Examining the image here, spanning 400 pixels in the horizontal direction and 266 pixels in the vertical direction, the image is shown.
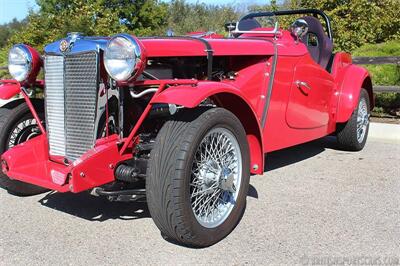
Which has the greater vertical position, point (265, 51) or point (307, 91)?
point (265, 51)

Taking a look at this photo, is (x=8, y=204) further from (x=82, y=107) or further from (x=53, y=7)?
(x=53, y=7)

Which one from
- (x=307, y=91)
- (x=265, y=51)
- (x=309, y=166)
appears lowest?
(x=309, y=166)

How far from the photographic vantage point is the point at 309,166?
5.47 meters

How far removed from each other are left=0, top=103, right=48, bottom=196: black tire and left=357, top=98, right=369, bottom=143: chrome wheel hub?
3.92 m

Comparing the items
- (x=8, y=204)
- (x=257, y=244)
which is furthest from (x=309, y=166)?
(x=8, y=204)

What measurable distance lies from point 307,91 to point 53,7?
27.0 metres

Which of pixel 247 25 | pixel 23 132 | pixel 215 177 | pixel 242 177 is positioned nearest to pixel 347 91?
pixel 247 25

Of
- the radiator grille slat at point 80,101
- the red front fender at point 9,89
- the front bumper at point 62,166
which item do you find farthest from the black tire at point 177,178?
the red front fender at point 9,89

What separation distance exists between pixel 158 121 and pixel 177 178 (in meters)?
1.00

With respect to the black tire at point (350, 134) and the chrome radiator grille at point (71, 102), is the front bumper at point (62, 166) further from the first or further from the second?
the black tire at point (350, 134)

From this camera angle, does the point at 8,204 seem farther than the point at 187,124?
Yes

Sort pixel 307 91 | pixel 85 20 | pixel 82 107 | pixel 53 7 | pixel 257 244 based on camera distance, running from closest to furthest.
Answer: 1. pixel 257 244
2. pixel 82 107
3. pixel 307 91
4. pixel 85 20
5. pixel 53 7

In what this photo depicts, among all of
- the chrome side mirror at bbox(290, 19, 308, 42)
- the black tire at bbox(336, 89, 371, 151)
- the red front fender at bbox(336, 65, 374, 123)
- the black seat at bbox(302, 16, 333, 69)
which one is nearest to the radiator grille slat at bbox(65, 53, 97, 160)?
the chrome side mirror at bbox(290, 19, 308, 42)

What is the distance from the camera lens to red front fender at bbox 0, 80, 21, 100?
4.07 meters
